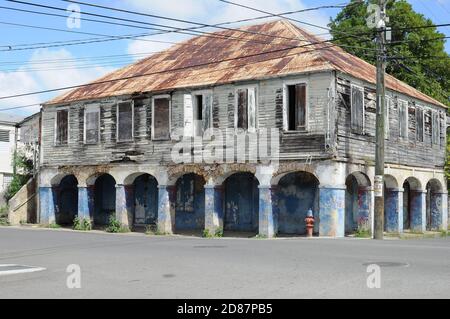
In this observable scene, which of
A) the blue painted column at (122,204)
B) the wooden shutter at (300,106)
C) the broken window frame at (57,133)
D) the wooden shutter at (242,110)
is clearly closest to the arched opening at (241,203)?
the wooden shutter at (242,110)

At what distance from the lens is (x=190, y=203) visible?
29.5 meters

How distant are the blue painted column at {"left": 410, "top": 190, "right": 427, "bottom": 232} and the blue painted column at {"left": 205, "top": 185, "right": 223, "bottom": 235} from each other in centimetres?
956

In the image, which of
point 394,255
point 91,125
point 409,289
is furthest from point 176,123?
point 409,289

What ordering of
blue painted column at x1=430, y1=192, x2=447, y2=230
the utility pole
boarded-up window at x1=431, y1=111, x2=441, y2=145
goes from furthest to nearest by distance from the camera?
blue painted column at x1=430, y1=192, x2=447, y2=230 < boarded-up window at x1=431, y1=111, x2=441, y2=145 < the utility pole

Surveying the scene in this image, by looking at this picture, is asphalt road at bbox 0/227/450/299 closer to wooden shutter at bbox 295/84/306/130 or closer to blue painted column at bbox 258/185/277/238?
blue painted column at bbox 258/185/277/238

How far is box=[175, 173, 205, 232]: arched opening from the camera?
29.0m

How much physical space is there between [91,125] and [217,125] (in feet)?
23.9

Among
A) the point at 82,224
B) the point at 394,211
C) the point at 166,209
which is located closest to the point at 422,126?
the point at 394,211

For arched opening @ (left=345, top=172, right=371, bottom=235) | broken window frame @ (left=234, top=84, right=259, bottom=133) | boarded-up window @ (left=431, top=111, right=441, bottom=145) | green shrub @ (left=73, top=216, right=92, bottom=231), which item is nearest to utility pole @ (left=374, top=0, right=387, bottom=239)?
arched opening @ (left=345, top=172, right=371, bottom=235)

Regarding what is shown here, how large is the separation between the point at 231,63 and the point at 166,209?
6.92 metres

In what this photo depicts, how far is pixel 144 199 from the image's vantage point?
31.0m

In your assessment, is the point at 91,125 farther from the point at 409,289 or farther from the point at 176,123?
the point at 409,289

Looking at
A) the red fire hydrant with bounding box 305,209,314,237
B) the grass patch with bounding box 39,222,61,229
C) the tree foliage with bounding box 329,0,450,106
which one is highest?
the tree foliage with bounding box 329,0,450,106
